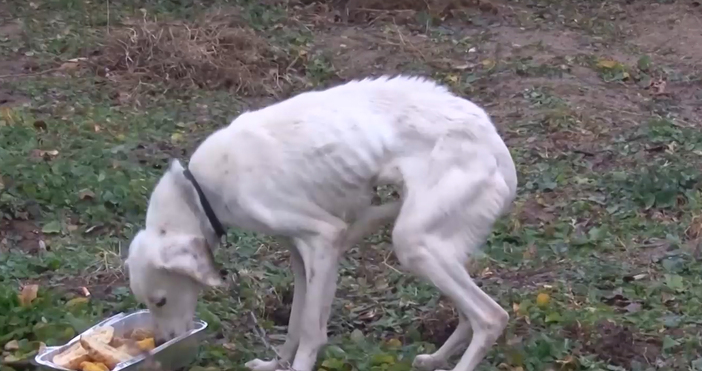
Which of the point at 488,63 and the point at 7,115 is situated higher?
the point at 7,115

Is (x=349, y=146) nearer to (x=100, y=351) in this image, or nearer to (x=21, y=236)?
(x=100, y=351)

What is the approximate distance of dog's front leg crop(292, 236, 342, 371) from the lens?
446cm

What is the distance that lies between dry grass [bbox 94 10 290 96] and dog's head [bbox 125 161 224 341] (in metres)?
5.00

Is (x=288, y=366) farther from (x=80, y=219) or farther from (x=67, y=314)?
(x=80, y=219)

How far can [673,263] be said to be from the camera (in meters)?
5.91

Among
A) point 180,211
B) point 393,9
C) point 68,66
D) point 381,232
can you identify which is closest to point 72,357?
point 180,211

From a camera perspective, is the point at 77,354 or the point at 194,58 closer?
the point at 77,354

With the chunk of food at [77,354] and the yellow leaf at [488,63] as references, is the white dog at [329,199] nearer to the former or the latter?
the chunk of food at [77,354]

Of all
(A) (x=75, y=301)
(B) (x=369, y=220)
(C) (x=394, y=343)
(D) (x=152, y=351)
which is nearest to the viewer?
(D) (x=152, y=351)

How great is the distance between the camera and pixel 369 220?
15.4 feet

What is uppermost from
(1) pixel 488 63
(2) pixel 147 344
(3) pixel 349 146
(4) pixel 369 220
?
(3) pixel 349 146

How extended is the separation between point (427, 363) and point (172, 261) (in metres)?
1.12

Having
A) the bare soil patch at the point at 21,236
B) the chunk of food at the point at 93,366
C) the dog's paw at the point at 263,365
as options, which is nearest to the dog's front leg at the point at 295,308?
the dog's paw at the point at 263,365

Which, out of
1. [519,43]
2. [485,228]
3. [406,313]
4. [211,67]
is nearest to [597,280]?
[406,313]
